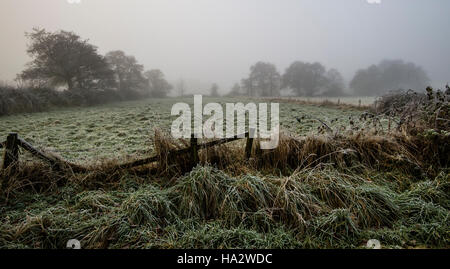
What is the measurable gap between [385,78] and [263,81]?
26.0 meters

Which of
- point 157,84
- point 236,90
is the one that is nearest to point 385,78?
point 236,90

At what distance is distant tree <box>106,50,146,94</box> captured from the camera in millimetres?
32125

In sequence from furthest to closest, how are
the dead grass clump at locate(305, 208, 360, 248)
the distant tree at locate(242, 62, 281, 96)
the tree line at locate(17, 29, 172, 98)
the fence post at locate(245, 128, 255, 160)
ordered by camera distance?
the distant tree at locate(242, 62, 281, 96)
the tree line at locate(17, 29, 172, 98)
the fence post at locate(245, 128, 255, 160)
the dead grass clump at locate(305, 208, 360, 248)

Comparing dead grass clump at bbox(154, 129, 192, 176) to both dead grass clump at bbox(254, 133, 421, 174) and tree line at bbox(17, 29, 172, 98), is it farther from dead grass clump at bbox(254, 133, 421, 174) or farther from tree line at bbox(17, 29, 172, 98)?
tree line at bbox(17, 29, 172, 98)

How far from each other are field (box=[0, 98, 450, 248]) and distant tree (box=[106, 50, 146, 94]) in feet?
104

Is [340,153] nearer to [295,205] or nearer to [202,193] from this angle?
[295,205]

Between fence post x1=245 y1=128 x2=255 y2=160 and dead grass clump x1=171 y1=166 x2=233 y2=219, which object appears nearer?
dead grass clump x1=171 y1=166 x2=233 y2=219

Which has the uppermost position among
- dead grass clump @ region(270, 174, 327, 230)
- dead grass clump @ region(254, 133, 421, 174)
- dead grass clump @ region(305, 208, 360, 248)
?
dead grass clump @ region(254, 133, 421, 174)

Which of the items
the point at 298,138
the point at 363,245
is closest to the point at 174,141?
the point at 298,138

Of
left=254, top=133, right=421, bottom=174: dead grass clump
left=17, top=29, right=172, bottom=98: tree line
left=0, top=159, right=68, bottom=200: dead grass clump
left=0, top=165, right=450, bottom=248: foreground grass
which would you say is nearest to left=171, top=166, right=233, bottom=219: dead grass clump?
left=0, top=165, right=450, bottom=248: foreground grass

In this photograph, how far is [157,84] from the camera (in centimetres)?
3784

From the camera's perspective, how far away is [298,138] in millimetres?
4008

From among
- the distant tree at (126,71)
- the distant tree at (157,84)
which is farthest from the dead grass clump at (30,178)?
the distant tree at (157,84)
